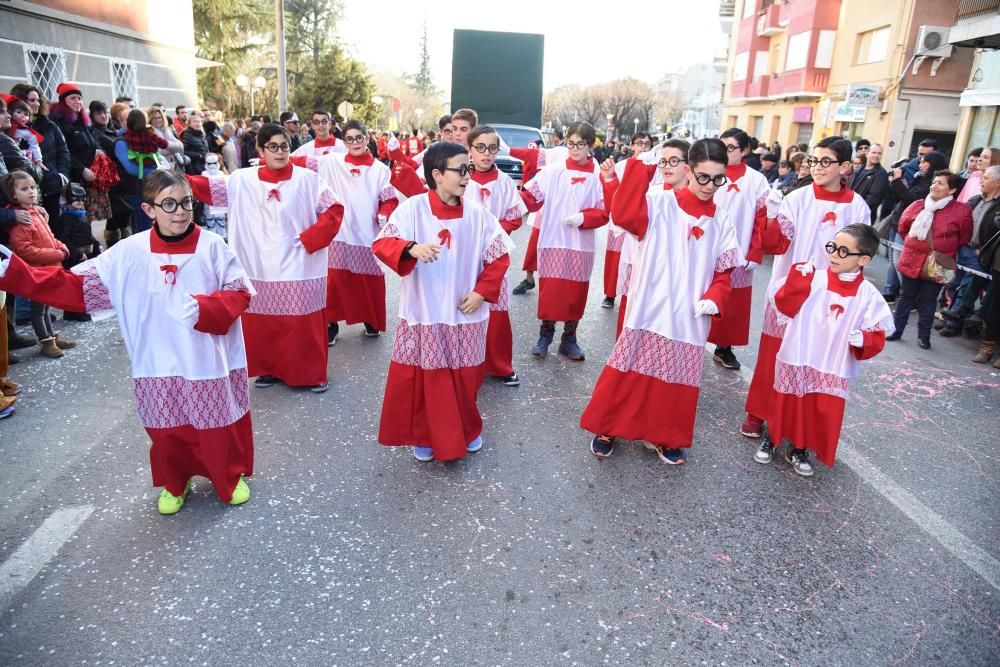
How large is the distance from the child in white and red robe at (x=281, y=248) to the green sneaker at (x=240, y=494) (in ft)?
4.92

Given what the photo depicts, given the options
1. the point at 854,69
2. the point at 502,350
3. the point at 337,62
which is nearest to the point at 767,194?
the point at 502,350

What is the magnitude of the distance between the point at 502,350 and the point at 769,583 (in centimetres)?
279

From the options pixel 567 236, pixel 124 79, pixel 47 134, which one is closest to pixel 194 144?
pixel 47 134

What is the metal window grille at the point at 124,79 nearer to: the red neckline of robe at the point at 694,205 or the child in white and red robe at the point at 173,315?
the child in white and red robe at the point at 173,315

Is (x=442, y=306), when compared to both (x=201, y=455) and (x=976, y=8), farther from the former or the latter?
(x=976, y=8)

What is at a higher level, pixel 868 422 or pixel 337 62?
pixel 337 62

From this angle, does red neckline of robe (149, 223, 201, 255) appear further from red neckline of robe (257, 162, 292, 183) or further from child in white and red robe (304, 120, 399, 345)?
child in white and red robe (304, 120, 399, 345)

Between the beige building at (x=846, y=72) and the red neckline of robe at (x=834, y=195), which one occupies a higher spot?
the beige building at (x=846, y=72)

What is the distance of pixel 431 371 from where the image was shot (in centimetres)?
393

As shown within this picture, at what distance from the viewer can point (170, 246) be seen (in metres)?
3.24

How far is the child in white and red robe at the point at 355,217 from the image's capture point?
606 centimetres

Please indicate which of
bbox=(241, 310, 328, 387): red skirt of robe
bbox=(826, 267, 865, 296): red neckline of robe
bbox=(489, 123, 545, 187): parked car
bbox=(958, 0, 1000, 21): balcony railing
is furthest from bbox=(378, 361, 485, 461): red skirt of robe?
bbox=(958, 0, 1000, 21): balcony railing

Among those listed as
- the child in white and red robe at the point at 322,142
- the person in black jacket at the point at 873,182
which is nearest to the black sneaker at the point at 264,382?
the child in white and red robe at the point at 322,142

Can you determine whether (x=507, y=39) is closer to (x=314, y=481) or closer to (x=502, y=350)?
(x=502, y=350)
